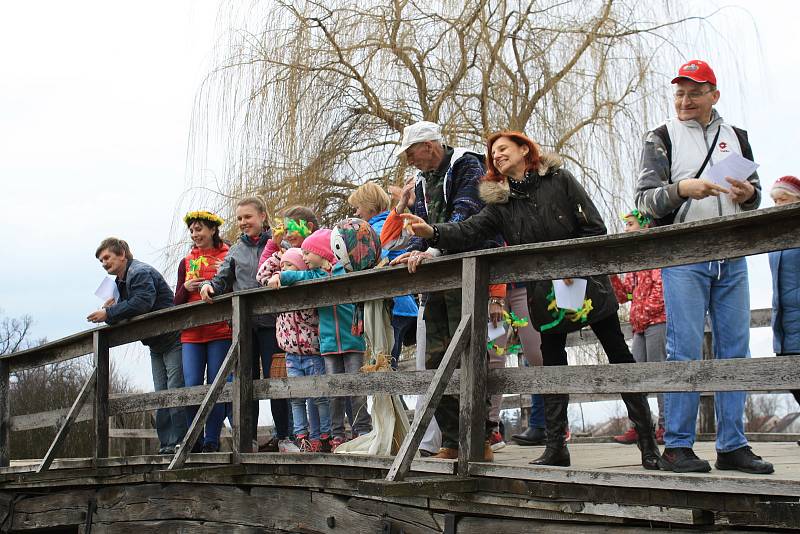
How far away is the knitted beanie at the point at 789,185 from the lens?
587cm

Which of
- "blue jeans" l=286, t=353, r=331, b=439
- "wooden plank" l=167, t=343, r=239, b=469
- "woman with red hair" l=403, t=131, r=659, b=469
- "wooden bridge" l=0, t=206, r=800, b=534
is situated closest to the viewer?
"wooden bridge" l=0, t=206, r=800, b=534

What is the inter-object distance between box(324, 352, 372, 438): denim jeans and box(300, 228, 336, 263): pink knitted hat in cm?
58

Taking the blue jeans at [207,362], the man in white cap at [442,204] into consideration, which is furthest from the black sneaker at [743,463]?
the blue jeans at [207,362]

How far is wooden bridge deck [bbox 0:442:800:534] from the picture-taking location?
12.5ft

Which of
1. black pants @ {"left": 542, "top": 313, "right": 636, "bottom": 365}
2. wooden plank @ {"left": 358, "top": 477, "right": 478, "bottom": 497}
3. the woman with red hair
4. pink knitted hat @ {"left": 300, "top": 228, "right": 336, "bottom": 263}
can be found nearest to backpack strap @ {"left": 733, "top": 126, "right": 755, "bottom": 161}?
the woman with red hair

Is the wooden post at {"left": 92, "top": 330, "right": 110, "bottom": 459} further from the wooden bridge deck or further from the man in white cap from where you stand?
the man in white cap

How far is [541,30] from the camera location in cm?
1126

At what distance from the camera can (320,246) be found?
255 inches

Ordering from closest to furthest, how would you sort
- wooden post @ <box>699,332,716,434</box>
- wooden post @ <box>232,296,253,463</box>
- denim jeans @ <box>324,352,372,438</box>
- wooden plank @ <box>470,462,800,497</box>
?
wooden plank @ <box>470,462,800,497</box> → wooden post @ <box>232,296,253,463</box> → denim jeans @ <box>324,352,372,438</box> → wooden post @ <box>699,332,716,434</box>

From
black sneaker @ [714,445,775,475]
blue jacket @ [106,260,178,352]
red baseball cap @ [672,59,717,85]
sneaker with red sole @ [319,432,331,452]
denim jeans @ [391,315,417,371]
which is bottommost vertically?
black sneaker @ [714,445,775,475]

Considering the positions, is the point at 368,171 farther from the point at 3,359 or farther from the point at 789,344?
the point at 789,344

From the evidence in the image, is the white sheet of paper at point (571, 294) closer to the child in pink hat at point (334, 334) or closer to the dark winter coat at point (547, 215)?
the dark winter coat at point (547, 215)

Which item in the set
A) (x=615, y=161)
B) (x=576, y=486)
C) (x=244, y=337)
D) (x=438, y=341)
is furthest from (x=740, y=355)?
(x=615, y=161)

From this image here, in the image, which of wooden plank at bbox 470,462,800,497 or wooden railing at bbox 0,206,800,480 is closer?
wooden plank at bbox 470,462,800,497
